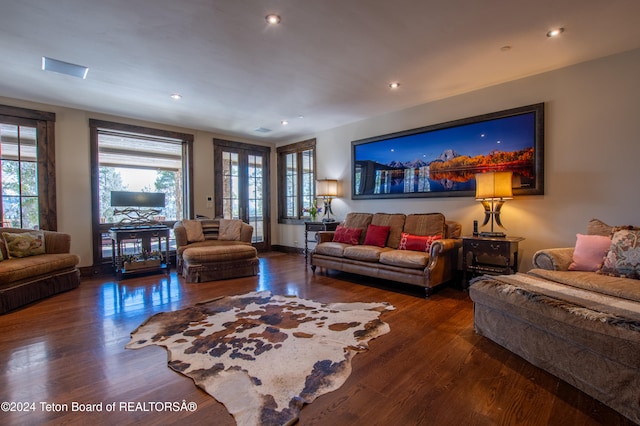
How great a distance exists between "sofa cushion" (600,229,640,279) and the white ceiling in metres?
1.84

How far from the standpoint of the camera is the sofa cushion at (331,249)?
180 inches

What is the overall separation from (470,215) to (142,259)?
5170 millimetres

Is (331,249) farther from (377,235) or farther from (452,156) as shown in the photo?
(452,156)

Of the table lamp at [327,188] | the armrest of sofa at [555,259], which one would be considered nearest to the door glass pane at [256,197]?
the table lamp at [327,188]

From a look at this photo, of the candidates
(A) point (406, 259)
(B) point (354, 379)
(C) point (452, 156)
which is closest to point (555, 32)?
(C) point (452, 156)

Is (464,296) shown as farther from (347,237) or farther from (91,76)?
(91,76)

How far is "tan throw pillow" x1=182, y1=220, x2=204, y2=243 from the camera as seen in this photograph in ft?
16.6

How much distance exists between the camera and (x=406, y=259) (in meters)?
3.74

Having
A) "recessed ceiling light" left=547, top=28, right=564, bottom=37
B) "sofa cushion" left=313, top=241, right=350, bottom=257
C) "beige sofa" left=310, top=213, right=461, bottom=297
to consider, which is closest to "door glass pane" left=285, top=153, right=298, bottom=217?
"beige sofa" left=310, top=213, right=461, bottom=297

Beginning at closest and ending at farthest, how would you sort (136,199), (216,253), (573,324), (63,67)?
(573,324) → (63,67) → (216,253) → (136,199)

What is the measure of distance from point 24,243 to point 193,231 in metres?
2.07

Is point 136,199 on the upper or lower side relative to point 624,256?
upper

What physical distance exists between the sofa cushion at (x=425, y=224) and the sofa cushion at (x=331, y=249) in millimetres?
987

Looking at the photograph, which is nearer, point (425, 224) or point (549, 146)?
point (549, 146)
